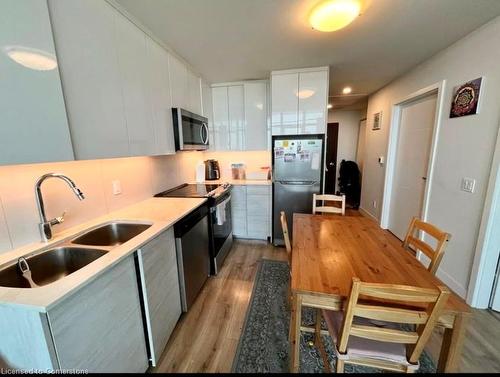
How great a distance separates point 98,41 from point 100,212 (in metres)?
1.17

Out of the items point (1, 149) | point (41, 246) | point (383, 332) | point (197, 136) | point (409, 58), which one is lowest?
point (383, 332)

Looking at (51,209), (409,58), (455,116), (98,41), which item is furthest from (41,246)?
(409,58)

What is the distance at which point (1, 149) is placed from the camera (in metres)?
0.82

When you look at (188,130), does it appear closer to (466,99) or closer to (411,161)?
(466,99)

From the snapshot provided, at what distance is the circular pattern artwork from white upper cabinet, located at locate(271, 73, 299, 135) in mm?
1563

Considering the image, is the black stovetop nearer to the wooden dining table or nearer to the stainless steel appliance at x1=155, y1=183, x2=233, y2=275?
the stainless steel appliance at x1=155, y1=183, x2=233, y2=275

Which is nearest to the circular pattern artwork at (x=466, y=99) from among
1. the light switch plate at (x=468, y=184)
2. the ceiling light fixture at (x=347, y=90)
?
the light switch plate at (x=468, y=184)

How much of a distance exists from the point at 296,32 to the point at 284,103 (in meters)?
1.00

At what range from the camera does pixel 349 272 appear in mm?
1119

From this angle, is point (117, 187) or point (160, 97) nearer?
point (117, 187)

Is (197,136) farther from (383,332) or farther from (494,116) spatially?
(494,116)

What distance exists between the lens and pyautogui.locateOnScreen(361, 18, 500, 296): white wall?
1.69m

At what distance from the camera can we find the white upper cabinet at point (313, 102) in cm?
262

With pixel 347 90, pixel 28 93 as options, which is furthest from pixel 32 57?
pixel 347 90
